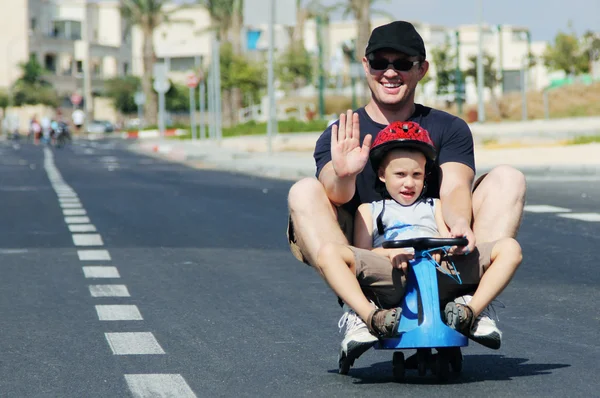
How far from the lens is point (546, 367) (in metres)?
6.79

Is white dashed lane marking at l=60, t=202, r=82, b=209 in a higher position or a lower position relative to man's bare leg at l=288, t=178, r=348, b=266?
lower

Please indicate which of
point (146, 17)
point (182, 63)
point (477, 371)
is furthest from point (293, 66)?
point (477, 371)

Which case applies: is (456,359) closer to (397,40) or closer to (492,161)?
(397,40)

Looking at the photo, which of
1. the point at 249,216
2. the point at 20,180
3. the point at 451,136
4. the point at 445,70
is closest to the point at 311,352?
the point at 451,136

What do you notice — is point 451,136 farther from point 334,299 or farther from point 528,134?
point 528,134

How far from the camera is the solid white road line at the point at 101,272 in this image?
37.6 feet

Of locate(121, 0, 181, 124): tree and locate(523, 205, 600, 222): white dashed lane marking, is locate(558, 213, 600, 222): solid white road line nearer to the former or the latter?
locate(523, 205, 600, 222): white dashed lane marking

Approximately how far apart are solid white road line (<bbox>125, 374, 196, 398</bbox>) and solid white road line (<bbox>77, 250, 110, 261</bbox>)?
6283 millimetres

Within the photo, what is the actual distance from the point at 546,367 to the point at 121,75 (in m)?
148

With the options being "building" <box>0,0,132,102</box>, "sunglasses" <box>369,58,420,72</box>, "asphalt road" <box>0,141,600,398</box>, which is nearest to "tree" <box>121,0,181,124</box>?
"building" <box>0,0,132,102</box>

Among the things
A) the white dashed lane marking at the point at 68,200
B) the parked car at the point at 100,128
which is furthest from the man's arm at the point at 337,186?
the parked car at the point at 100,128

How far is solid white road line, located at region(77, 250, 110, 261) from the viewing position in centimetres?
1295

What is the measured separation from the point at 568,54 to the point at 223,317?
105 m

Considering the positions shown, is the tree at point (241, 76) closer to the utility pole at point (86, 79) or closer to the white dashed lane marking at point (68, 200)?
the utility pole at point (86, 79)
